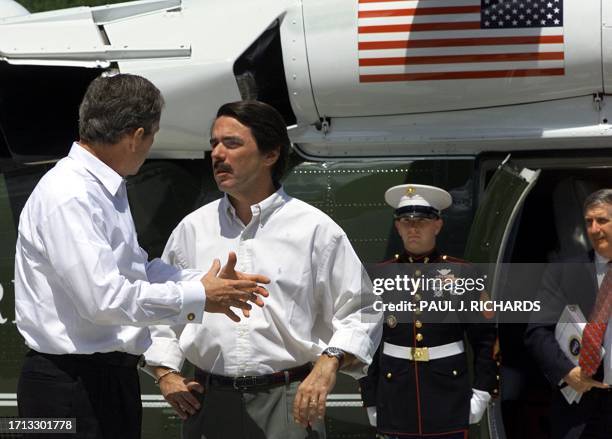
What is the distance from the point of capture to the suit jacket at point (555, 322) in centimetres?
415

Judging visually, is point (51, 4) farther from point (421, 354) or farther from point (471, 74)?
point (421, 354)

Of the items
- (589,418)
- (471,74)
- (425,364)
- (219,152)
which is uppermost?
Result: (219,152)

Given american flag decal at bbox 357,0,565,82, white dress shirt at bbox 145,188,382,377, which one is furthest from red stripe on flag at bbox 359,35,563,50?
white dress shirt at bbox 145,188,382,377

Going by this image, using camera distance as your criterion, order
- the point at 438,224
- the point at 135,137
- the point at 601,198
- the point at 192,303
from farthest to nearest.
→ the point at 438,224 < the point at 601,198 < the point at 135,137 < the point at 192,303

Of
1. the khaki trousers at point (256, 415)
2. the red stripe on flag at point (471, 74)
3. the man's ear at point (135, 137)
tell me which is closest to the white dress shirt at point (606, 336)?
the red stripe on flag at point (471, 74)

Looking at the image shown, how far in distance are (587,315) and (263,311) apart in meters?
1.75

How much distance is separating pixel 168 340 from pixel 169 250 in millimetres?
324

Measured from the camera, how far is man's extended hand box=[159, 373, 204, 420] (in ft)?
10.6

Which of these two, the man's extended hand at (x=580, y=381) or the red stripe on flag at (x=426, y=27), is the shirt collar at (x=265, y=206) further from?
the man's extended hand at (x=580, y=381)

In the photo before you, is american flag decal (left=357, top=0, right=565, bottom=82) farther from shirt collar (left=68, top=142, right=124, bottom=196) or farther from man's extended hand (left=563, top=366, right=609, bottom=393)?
shirt collar (left=68, top=142, right=124, bottom=196)

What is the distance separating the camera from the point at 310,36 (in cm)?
441

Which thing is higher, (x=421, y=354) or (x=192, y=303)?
(x=192, y=303)

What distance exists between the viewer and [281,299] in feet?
10.5

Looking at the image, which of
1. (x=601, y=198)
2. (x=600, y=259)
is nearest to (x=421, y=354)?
(x=600, y=259)
